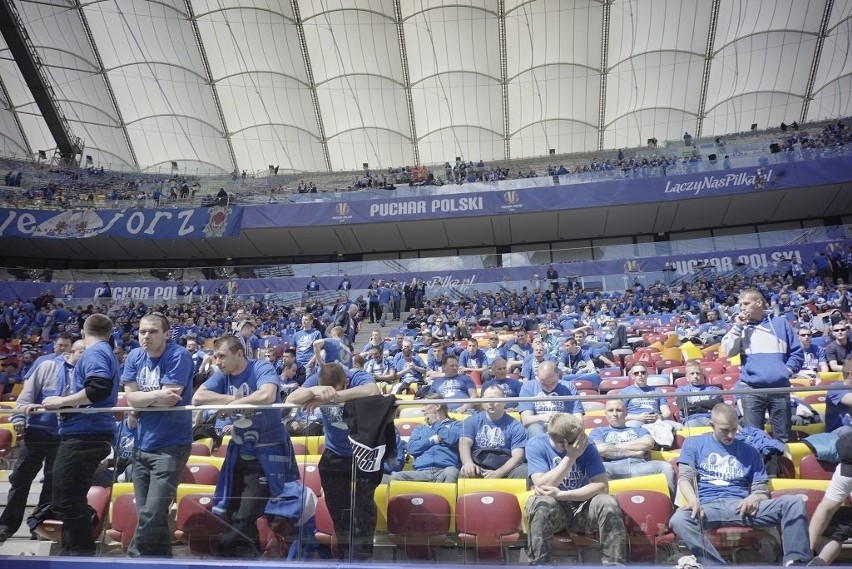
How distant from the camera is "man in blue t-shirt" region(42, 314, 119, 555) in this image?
12.5 feet

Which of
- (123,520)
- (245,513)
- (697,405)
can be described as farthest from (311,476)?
(697,405)

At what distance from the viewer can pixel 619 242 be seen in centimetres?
2770

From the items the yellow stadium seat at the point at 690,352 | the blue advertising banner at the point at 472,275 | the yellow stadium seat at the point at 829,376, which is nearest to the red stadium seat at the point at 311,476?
the yellow stadium seat at the point at 829,376

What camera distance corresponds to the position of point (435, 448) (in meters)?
3.94

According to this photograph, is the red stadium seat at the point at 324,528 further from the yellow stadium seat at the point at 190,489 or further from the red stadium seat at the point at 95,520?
the red stadium seat at the point at 95,520

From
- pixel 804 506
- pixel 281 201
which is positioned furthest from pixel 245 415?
pixel 281 201

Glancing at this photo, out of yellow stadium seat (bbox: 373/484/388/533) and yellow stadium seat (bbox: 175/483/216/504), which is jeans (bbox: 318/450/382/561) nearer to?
yellow stadium seat (bbox: 373/484/388/533)

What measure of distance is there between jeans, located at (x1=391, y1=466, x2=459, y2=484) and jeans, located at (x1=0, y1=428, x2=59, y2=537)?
2278 millimetres

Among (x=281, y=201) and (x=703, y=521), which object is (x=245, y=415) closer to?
(x=703, y=521)

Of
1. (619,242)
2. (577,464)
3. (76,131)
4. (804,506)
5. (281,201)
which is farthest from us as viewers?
(76,131)

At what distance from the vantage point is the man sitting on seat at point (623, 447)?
359 cm

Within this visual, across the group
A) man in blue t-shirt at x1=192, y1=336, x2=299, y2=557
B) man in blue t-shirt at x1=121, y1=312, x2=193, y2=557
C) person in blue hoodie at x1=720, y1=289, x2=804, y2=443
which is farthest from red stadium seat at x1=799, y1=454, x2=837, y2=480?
man in blue t-shirt at x1=121, y1=312, x2=193, y2=557

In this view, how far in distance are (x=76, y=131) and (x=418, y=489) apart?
3207 centimetres

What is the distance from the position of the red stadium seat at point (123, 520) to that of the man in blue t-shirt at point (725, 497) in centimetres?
320
